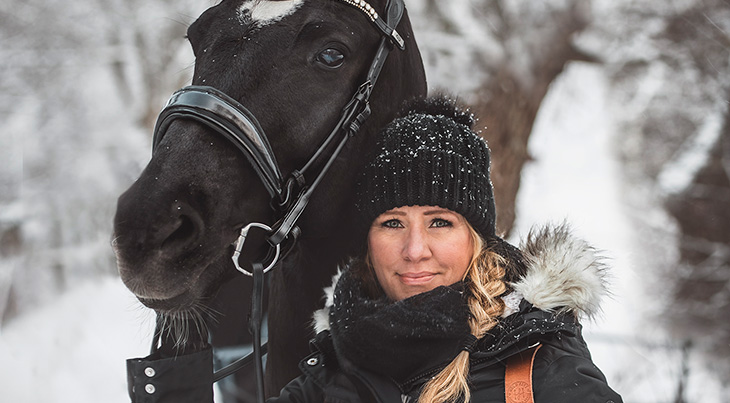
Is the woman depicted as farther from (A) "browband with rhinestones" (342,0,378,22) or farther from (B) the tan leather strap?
(A) "browband with rhinestones" (342,0,378,22)

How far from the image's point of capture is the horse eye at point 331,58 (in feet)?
6.20

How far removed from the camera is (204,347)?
6.43 feet

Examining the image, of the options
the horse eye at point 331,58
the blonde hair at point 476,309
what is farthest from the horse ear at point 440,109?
the blonde hair at point 476,309

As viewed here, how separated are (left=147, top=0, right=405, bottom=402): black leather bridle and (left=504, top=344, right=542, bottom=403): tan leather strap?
2.15 ft

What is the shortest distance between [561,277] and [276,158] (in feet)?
2.65

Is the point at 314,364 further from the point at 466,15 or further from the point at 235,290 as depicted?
the point at 466,15

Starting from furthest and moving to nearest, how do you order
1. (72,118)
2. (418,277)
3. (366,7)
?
(72,118)
(366,7)
(418,277)

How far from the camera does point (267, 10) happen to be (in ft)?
6.14

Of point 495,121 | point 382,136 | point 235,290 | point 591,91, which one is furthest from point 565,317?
point 591,91

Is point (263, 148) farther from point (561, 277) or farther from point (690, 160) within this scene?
point (690, 160)

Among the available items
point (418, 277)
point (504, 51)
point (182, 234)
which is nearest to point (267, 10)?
point (182, 234)

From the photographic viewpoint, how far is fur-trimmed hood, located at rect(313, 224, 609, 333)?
5.25ft

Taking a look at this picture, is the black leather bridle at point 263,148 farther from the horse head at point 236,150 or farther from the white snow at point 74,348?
the white snow at point 74,348

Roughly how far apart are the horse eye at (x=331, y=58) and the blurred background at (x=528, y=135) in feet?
15.3
